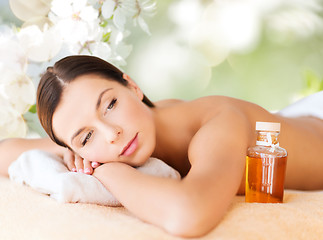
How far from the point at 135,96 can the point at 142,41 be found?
3.67ft

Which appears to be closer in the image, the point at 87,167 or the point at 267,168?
the point at 267,168

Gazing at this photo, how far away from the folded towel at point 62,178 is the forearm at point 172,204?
10cm

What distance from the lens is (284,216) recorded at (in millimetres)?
887

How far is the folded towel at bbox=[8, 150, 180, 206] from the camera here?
3.44 ft

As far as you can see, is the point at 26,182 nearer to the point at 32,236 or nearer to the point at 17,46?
the point at 32,236

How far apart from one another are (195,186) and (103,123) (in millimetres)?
381

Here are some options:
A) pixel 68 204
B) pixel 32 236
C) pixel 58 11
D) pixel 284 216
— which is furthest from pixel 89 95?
pixel 58 11

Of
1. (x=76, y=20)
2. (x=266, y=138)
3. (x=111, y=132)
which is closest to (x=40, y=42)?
(x=76, y=20)

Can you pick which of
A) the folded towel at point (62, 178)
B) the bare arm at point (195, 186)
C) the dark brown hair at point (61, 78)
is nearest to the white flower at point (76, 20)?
the dark brown hair at point (61, 78)

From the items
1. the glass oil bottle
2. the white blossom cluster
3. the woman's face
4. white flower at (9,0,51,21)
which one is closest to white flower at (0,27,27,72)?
the white blossom cluster

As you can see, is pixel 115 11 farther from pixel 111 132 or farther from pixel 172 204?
pixel 172 204

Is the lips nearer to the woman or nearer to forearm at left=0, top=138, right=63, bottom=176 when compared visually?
the woman

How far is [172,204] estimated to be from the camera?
0.84 meters

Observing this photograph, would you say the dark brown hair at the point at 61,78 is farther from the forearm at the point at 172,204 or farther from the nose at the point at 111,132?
the forearm at the point at 172,204
